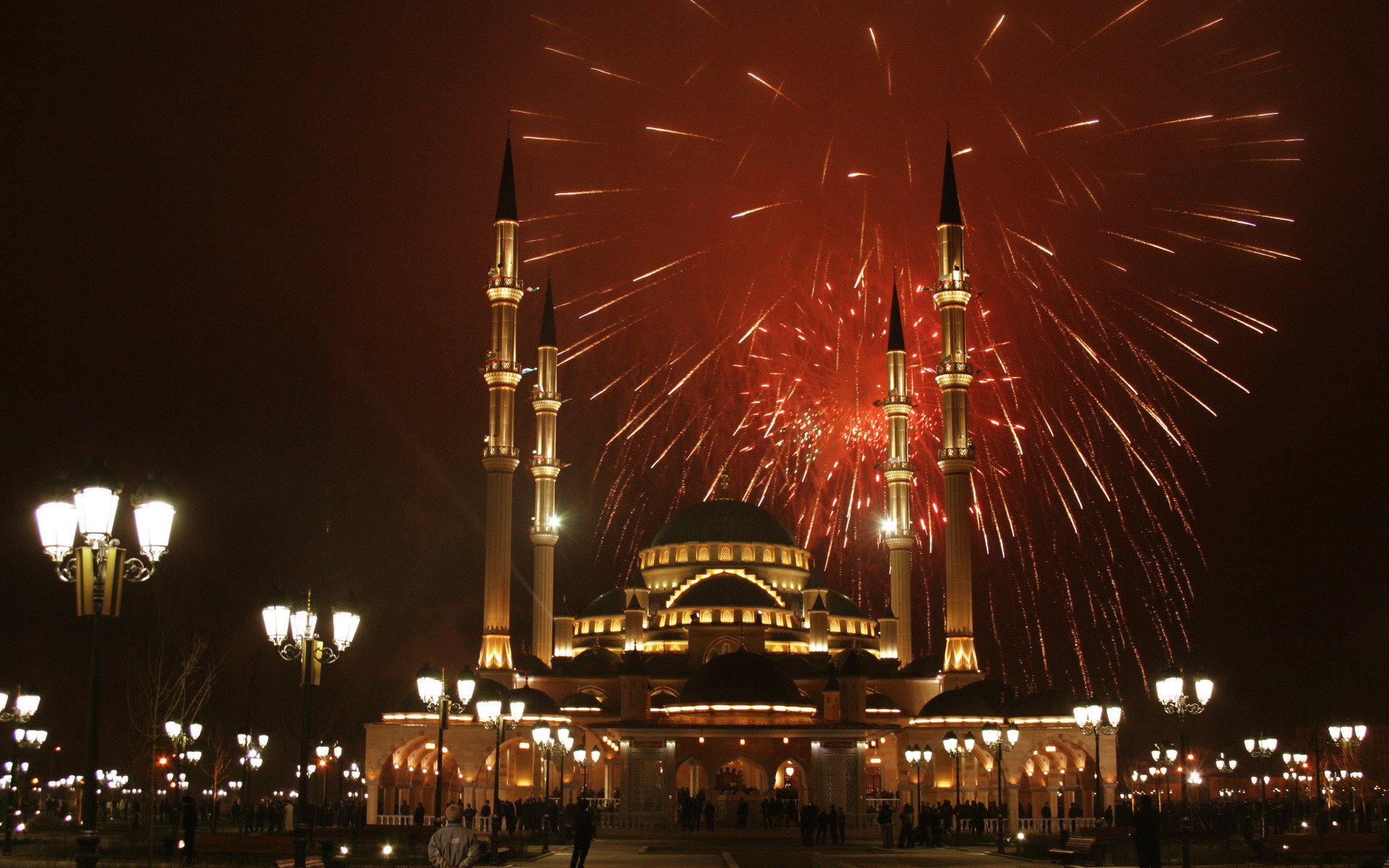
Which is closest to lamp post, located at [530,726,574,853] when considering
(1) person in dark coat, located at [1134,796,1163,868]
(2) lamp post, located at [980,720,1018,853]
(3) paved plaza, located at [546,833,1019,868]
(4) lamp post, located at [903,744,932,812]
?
(3) paved plaza, located at [546,833,1019,868]

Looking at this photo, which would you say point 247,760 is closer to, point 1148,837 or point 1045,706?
point 1148,837

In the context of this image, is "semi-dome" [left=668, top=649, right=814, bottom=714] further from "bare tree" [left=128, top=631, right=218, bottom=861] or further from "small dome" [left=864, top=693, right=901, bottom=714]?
"bare tree" [left=128, top=631, right=218, bottom=861]

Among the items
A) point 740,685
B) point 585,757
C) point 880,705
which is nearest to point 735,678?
point 740,685

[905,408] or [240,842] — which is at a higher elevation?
[905,408]

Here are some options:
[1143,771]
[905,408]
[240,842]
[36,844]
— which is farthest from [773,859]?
[1143,771]

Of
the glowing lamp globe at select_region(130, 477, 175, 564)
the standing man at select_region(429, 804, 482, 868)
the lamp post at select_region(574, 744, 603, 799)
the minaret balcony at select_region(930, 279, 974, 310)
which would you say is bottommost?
the lamp post at select_region(574, 744, 603, 799)

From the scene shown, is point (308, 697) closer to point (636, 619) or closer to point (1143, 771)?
point (636, 619)
